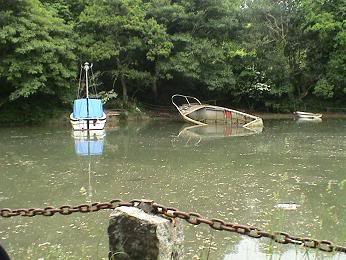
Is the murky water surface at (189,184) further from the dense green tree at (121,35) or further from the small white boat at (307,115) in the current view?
the small white boat at (307,115)

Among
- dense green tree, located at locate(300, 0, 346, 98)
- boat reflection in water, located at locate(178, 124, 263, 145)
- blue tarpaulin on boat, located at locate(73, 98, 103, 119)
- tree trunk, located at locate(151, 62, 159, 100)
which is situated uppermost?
dense green tree, located at locate(300, 0, 346, 98)

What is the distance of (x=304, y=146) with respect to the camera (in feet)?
43.3

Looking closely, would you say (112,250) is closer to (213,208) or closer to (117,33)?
(213,208)

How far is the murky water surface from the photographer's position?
4.95m

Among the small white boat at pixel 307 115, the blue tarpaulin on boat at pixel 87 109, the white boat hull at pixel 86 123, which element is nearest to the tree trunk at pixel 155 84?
the blue tarpaulin on boat at pixel 87 109

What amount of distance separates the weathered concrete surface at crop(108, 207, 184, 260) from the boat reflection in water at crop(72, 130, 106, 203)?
191 inches

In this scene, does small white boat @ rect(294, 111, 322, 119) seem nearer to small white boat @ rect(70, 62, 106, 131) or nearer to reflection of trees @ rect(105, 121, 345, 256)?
reflection of trees @ rect(105, 121, 345, 256)

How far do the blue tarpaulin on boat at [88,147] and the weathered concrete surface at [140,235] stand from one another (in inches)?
382

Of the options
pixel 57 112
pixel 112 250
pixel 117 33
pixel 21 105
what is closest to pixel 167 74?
pixel 117 33

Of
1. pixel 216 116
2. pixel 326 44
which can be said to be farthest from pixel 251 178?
pixel 326 44

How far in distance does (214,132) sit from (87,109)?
4752 millimetres

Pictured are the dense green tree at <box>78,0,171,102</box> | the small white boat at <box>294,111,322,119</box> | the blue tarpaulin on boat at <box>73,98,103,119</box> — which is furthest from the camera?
the small white boat at <box>294,111,322,119</box>

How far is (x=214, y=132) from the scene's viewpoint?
17500mm

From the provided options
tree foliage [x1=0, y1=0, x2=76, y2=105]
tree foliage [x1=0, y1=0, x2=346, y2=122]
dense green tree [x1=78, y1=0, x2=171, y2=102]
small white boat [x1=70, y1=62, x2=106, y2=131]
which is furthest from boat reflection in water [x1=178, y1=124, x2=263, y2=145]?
tree foliage [x1=0, y1=0, x2=76, y2=105]
